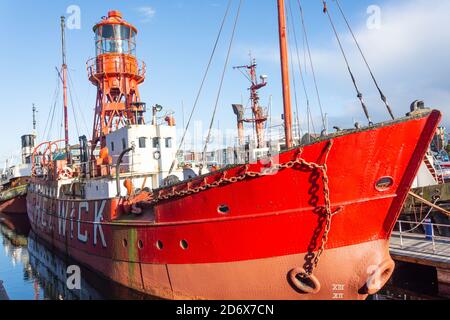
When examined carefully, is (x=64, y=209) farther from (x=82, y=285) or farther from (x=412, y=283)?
(x=412, y=283)

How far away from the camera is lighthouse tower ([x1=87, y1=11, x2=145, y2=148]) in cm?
1905

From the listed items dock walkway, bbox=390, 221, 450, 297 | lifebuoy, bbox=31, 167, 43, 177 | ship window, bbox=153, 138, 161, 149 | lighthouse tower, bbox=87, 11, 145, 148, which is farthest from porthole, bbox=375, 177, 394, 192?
lifebuoy, bbox=31, 167, 43, 177

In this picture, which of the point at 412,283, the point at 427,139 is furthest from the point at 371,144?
the point at 412,283

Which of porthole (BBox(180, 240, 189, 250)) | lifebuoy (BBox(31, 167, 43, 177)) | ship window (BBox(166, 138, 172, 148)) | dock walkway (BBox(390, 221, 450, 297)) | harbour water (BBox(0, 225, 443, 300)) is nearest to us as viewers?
porthole (BBox(180, 240, 189, 250))

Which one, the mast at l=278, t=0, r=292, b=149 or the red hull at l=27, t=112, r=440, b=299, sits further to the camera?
the mast at l=278, t=0, r=292, b=149

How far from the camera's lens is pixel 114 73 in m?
19.3

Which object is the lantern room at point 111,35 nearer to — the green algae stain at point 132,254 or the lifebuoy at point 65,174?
the lifebuoy at point 65,174

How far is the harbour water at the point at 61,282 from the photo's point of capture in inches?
435

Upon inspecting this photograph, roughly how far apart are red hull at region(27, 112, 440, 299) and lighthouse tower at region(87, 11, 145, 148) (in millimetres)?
11213

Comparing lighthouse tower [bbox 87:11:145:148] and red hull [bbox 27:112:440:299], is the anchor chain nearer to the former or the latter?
red hull [bbox 27:112:440:299]

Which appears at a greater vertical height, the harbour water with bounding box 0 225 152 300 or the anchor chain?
the anchor chain

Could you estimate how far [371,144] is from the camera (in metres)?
7.11
